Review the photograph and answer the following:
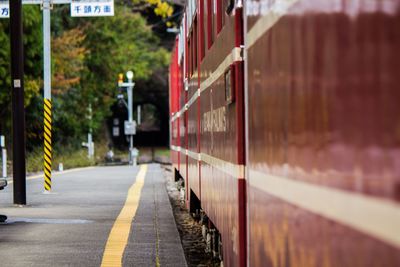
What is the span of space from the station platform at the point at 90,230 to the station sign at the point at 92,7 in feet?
11.5

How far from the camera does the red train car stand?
5.75 feet

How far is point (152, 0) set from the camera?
16.6 m

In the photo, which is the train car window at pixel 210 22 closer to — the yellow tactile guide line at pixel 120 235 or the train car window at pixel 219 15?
the train car window at pixel 219 15

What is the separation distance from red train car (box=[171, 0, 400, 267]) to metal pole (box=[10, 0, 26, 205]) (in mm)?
7575

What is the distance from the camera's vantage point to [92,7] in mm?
14766

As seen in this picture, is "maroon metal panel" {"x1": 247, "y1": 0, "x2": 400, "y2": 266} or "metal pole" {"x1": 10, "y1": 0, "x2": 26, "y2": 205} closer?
"maroon metal panel" {"x1": 247, "y1": 0, "x2": 400, "y2": 266}

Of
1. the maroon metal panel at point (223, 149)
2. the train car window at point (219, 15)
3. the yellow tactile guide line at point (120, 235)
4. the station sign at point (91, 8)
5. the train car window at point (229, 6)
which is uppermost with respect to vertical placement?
the station sign at point (91, 8)

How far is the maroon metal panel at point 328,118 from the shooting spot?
68.4 inches

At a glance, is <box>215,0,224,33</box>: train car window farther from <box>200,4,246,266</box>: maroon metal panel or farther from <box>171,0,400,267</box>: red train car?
<box>171,0,400,267</box>: red train car

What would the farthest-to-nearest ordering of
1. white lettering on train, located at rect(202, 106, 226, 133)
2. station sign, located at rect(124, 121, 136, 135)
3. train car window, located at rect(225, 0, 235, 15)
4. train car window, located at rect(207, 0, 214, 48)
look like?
station sign, located at rect(124, 121, 136, 135)
train car window, located at rect(207, 0, 214, 48)
white lettering on train, located at rect(202, 106, 226, 133)
train car window, located at rect(225, 0, 235, 15)

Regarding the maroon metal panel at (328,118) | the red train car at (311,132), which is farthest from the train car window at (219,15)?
the maroon metal panel at (328,118)

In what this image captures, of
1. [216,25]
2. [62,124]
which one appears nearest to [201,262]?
[216,25]

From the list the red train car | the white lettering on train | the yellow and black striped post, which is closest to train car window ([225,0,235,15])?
the red train car

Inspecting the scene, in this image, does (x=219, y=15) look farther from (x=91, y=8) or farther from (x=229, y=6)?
(x=91, y=8)
